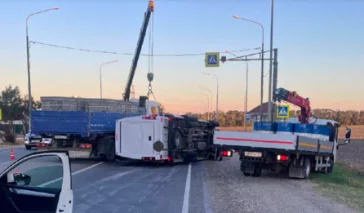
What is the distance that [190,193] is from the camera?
11289 mm

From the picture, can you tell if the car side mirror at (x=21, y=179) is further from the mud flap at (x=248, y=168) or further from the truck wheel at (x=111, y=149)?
the truck wheel at (x=111, y=149)

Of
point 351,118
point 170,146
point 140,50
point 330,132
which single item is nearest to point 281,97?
point 330,132

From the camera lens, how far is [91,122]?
1861 centimetres

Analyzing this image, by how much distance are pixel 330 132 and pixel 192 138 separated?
21.1 ft

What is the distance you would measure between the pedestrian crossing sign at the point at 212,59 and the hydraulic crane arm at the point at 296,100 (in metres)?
10.1

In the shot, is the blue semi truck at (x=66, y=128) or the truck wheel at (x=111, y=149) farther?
the truck wheel at (x=111, y=149)

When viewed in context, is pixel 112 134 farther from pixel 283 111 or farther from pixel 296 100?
pixel 283 111

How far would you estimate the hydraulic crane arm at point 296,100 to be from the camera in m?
16.7

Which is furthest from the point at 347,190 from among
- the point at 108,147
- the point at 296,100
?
the point at 108,147

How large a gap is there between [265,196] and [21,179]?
6.92 metres

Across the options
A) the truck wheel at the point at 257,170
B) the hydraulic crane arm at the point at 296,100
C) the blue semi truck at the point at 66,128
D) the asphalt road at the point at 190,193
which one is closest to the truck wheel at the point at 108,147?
the blue semi truck at the point at 66,128

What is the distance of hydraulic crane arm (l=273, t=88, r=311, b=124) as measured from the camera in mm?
16719

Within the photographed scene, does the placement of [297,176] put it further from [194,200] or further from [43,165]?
[43,165]

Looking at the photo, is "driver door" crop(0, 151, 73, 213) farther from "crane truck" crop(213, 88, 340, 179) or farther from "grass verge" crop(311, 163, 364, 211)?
"crane truck" crop(213, 88, 340, 179)
